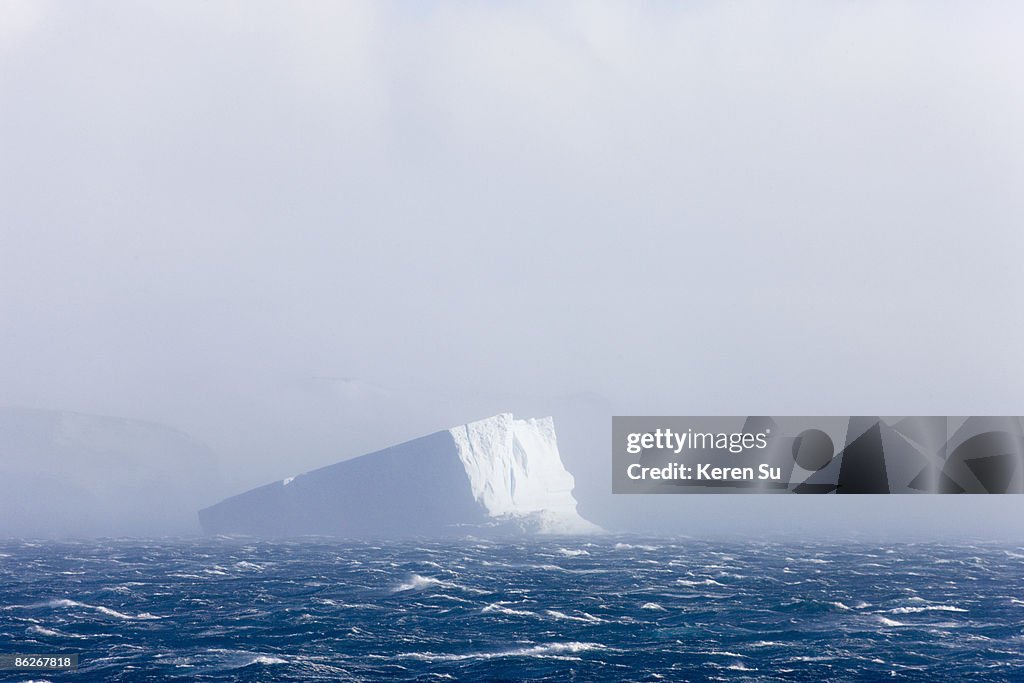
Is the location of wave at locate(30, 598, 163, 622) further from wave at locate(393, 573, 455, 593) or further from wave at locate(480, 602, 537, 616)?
wave at locate(480, 602, 537, 616)

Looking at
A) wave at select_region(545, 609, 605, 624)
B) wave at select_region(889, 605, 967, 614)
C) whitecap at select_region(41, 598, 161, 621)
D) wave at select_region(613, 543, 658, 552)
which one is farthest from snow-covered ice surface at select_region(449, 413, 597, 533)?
wave at select_region(889, 605, 967, 614)

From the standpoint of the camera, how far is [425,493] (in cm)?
16288

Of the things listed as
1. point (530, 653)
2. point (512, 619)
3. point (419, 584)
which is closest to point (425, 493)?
point (419, 584)

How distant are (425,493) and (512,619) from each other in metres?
101

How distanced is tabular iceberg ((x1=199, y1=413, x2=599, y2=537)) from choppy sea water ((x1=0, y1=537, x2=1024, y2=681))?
Result: 4389cm

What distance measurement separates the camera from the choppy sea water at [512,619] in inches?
1864

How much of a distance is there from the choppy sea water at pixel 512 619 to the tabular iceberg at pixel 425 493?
4389 cm

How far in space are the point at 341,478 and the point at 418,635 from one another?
116906 mm

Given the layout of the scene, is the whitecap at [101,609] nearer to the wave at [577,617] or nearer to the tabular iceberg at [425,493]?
the wave at [577,617]

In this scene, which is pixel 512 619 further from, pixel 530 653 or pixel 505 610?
→ pixel 530 653

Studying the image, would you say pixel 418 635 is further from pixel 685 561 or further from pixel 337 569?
pixel 685 561

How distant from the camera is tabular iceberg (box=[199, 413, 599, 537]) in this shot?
16000 cm

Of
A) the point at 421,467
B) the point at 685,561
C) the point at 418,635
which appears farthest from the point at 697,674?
the point at 421,467

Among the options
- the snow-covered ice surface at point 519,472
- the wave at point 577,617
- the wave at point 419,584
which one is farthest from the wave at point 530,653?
the snow-covered ice surface at point 519,472
